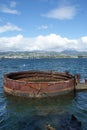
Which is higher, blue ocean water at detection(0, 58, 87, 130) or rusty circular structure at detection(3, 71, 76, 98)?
rusty circular structure at detection(3, 71, 76, 98)

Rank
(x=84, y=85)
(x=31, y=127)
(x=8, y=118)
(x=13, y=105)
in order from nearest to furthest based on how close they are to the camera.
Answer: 1. (x=31, y=127)
2. (x=8, y=118)
3. (x=13, y=105)
4. (x=84, y=85)

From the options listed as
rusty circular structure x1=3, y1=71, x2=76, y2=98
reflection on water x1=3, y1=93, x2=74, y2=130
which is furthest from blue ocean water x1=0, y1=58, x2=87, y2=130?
rusty circular structure x1=3, y1=71, x2=76, y2=98

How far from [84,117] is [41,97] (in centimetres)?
692

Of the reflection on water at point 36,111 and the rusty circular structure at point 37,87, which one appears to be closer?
the reflection on water at point 36,111

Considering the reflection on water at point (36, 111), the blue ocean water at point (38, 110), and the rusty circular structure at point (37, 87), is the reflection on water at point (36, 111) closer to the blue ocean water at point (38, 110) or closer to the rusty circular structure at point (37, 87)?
the blue ocean water at point (38, 110)

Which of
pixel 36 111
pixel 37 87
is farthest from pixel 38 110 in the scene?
pixel 37 87

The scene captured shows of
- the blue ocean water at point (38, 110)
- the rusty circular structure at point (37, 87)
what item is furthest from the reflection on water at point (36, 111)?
the rusty circular structure at point (37, 87)

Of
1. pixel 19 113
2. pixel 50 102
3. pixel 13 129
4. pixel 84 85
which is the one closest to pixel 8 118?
pixel 19 113

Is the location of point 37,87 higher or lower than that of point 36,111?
higher

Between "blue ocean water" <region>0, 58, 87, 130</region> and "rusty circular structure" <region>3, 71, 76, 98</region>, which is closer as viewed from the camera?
"blue ocean water" <region>0, 58, 87, 130</region>

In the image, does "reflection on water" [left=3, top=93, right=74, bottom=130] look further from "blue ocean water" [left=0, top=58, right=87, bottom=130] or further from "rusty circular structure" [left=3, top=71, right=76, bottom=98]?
"rusty circular structure" [left=3, top=71, right=76, bottom=98]

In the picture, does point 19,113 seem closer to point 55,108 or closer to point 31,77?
point 55,108

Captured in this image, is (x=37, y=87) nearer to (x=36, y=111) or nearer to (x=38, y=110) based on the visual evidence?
(x=38, y=110)

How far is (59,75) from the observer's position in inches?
1342
